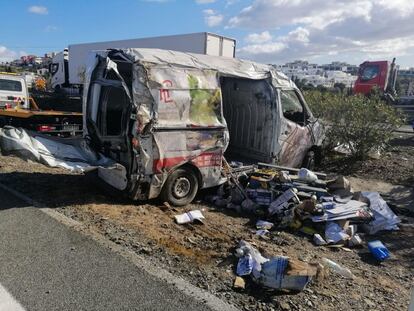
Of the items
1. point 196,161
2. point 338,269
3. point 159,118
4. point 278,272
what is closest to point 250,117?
point 196,161

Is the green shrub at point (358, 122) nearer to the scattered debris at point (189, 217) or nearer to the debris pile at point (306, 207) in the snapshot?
the debris pile at point (306, 207)

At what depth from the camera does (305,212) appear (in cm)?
643

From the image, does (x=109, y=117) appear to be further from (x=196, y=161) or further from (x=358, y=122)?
(x=358, y=122)

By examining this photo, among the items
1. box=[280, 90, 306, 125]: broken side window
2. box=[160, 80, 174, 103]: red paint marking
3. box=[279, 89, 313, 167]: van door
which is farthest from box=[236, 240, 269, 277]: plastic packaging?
box=[280, 90, 306, 125]: broken side window

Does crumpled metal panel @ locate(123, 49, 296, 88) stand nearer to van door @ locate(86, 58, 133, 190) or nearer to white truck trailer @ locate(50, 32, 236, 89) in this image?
van door @ locate(86, 58, 133, 190)

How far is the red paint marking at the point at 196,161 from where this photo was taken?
623 centimetres

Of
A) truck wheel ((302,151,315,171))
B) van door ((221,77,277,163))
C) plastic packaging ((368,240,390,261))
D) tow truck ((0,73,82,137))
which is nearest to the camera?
plastic packaging ((368,240,390,261))

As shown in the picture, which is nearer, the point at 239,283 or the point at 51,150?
the point at 239,283

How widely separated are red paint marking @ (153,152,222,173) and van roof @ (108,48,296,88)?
4.57 ft

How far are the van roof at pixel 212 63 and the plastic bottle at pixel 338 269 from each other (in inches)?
139

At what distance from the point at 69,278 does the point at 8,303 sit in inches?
23.4

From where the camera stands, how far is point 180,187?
22.2 ft

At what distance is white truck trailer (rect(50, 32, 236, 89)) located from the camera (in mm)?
16750

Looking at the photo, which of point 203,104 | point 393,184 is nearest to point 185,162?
point 203,104
